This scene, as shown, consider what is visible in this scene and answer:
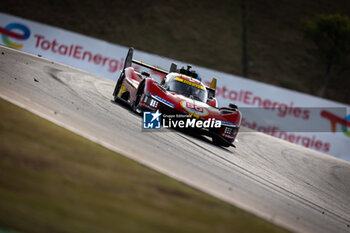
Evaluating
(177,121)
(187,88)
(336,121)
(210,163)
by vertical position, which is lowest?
(210,163)

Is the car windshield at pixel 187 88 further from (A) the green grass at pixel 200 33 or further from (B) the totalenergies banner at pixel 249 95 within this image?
(A) the green grass at pixel 200 33

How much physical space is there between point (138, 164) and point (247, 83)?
12788mm

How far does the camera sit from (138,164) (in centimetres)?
552

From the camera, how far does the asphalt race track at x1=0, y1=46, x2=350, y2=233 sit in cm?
591

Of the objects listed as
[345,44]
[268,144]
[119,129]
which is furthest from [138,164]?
[345,44]

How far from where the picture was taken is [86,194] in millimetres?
4027

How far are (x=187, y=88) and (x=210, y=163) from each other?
3.63 metres

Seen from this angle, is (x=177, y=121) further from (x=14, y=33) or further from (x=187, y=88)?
(x=14, y=33)

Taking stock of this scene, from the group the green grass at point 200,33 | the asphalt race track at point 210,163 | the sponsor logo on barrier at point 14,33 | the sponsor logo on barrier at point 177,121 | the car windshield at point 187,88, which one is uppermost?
the green grass at point 200,33

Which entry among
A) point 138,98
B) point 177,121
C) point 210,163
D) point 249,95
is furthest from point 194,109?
point 249,95

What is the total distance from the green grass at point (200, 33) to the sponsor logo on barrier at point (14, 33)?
46.2 ft

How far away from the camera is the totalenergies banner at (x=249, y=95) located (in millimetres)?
16663

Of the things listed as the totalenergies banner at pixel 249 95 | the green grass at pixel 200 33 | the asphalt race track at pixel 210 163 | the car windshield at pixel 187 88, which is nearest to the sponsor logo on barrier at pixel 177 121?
the asphalt race track at pixel 210 163

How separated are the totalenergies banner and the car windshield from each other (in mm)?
6802
